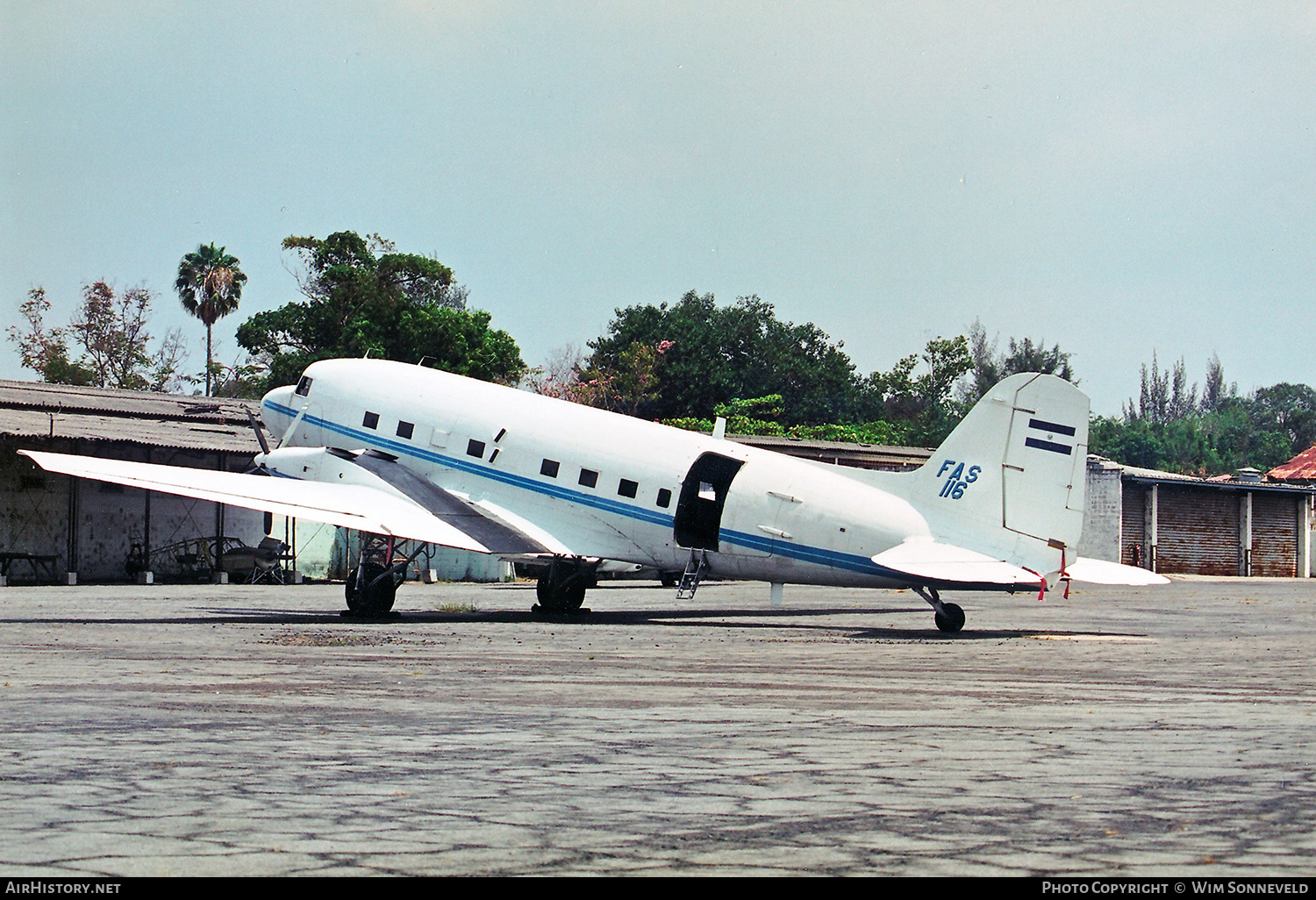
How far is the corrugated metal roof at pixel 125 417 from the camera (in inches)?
1688

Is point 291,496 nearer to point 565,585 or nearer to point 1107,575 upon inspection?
point 565,585

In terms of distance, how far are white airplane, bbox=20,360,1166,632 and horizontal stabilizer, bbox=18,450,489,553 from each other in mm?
50

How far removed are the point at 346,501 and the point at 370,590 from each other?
1.67m

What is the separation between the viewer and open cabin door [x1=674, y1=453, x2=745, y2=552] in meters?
22.9

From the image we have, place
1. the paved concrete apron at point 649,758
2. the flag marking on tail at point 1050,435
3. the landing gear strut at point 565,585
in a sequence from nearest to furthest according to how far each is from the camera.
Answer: the paved concrete apron at point 649,758, the flag marking on tail at point 1050,435, the landing gear strut at point 565,585

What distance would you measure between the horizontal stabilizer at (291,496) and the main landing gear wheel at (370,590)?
2.99 ft

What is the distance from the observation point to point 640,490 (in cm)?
2358

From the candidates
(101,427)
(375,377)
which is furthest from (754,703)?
(101,427)

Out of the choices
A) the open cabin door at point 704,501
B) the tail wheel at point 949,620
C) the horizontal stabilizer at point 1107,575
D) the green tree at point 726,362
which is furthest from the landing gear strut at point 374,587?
the green tree at point 726,362

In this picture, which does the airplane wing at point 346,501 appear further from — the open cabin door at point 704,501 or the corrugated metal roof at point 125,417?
the corrugated metal roof at point 125,417

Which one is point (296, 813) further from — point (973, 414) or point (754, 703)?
point (973, 414)

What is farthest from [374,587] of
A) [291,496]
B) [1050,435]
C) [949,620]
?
[1050,435]

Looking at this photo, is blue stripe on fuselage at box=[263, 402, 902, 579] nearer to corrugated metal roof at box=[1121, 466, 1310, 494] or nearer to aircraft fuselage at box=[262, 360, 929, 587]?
aircraft fuselage at box=[262, 360, 929, 587]

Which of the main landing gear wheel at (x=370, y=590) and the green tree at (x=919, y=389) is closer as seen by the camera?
the main landing gear wheel at (x=370, y=590)
